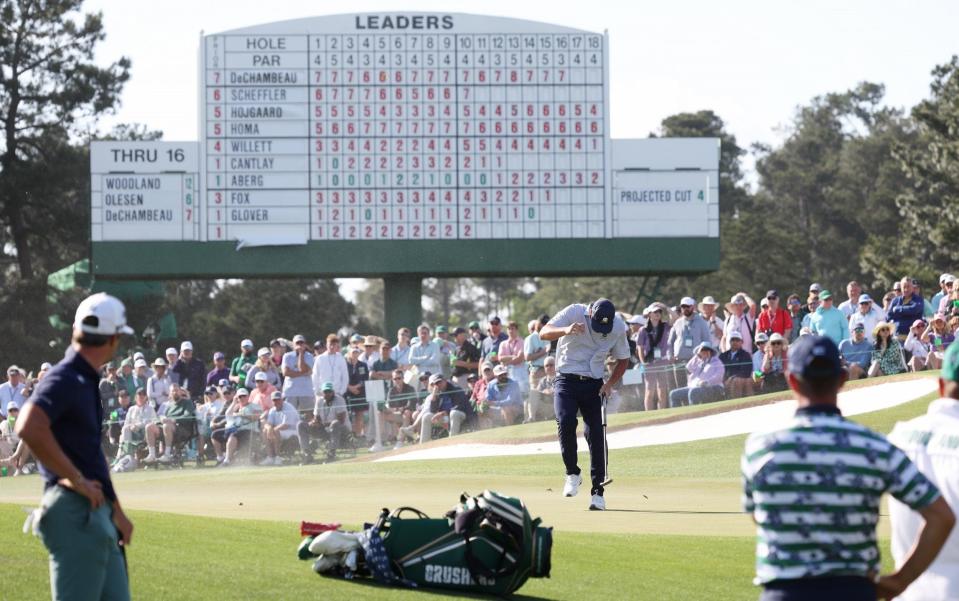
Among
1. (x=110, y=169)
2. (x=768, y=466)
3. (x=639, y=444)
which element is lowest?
(x=639, y=444)

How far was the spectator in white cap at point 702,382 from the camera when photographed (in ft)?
73.5

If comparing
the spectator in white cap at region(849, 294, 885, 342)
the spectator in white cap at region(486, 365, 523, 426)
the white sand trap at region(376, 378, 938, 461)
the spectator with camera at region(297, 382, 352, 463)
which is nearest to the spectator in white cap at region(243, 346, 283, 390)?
the spectator with camera at region(297, 382, 352, 463)

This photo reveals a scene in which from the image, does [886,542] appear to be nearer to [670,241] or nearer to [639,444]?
[639,444]

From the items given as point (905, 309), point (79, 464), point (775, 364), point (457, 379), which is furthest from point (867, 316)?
point (79, 464)

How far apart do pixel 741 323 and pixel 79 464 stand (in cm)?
1680

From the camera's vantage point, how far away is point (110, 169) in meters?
31.6

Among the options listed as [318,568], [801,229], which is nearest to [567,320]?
[318,568]

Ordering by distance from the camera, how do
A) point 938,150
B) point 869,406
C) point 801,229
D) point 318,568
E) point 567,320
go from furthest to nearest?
1. point 801,229
2. point 938,150
3. point 869,406
4. point 567,320
5. point 318,568

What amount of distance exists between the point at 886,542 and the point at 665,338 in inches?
451

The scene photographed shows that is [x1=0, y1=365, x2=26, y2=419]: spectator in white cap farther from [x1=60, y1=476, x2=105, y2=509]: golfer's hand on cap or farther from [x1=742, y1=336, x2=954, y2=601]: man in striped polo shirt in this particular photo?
[x1=742, y1=336, x2=954, y2=601]: man in striped polo shirt

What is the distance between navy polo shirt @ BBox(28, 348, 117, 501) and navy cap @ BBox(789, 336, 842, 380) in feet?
8.91

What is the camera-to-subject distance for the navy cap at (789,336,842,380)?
17.1ft

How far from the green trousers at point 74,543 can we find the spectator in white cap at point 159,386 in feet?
62.3

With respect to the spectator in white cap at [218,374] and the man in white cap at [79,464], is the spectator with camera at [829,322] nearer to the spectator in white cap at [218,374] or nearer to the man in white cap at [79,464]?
the spectator in white cap at [218,374]
